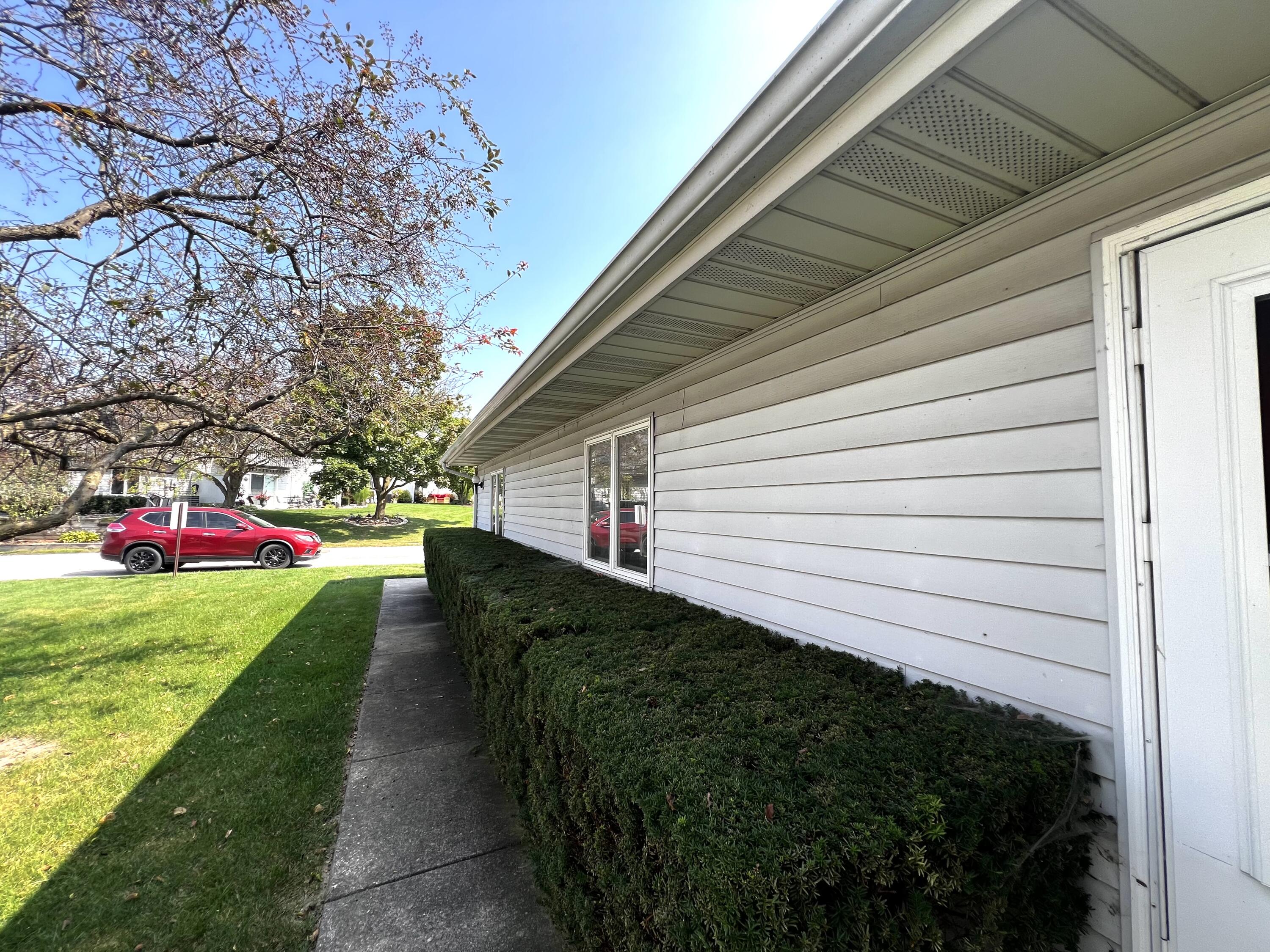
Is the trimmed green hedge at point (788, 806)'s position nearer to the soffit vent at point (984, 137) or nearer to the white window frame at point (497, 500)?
the soffit vent at point (984, 137)

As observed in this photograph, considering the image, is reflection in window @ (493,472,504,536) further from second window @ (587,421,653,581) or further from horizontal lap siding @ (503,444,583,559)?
second window @ (587,421,653,581)

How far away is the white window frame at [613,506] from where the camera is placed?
4395 mm

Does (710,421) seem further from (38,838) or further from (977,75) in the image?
(38,838)

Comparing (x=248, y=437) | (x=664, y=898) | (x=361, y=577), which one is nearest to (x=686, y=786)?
(x=664, y=898)

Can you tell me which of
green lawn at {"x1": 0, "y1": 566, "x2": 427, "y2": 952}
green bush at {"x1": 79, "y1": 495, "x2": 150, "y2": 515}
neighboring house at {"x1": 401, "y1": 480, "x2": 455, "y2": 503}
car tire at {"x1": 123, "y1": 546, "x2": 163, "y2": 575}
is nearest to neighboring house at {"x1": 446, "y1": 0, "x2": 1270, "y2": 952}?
green lawn at {"x1": 0, "y1": 566, "x2": 427, "y2": 952}

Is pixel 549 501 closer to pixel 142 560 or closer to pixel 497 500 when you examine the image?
pixel 497 500

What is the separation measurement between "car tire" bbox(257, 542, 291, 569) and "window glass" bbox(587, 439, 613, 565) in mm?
11220

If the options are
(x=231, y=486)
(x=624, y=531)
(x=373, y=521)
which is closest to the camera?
(x=624, y=531)

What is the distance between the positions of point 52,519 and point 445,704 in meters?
3.21

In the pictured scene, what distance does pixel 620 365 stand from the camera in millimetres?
3742

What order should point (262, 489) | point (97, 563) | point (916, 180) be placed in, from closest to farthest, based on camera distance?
point (916, 180), point (97, 563), point (262, 489)

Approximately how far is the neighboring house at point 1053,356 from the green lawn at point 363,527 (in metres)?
18.2

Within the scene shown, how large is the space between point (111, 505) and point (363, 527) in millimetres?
10236

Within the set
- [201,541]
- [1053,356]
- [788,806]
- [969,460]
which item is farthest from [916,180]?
[201,541]
